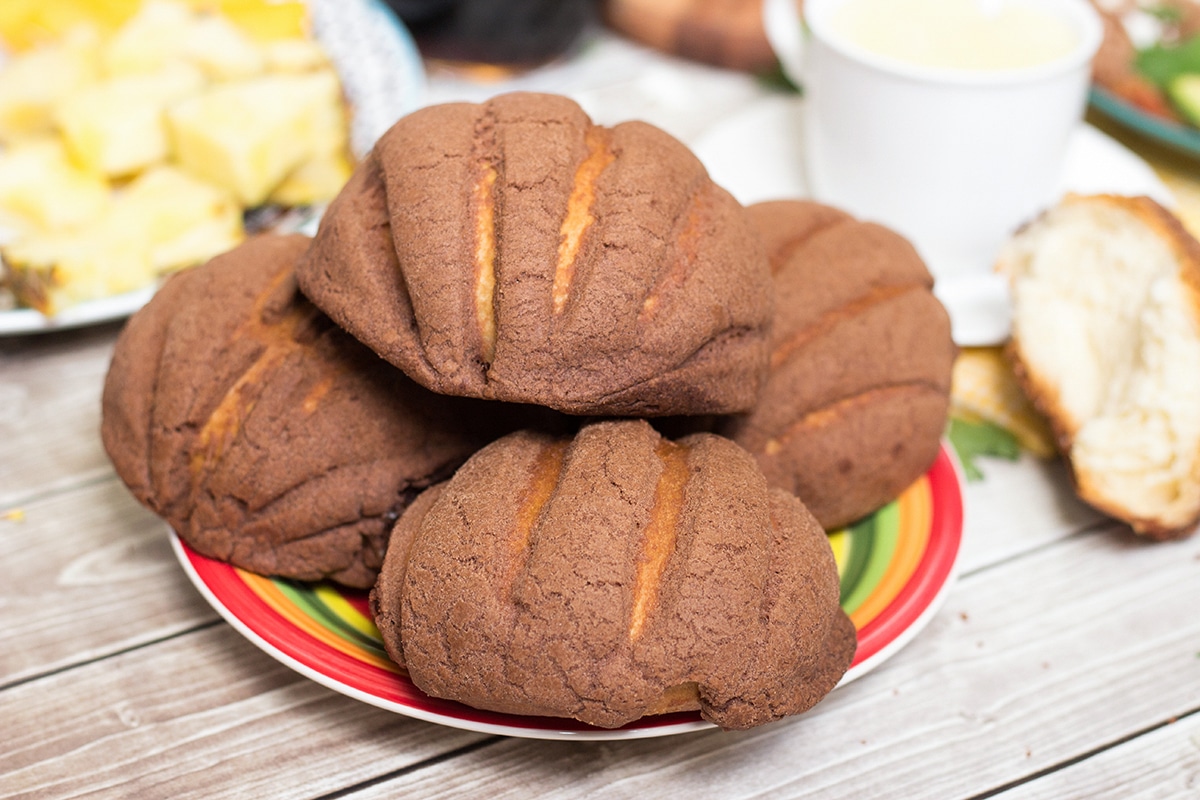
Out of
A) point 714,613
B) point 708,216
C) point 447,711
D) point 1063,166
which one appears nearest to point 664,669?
point 714,613

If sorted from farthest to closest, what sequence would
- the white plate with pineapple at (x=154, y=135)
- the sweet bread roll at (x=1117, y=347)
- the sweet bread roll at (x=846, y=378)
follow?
the white plate with pineapple at (x=154, y=135) → the sweet bread roll at (x=1117, y=347) → the sweet bread roll at (x=846, y=378)

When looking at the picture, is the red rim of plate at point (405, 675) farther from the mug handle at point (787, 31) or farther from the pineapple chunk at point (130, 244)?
the mug handle at point (787, 31)

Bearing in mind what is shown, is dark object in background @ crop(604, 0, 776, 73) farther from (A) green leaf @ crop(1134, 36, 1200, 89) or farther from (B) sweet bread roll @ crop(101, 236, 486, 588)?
(B) sweet bread roll @ crop(101, 236, 486, 588)

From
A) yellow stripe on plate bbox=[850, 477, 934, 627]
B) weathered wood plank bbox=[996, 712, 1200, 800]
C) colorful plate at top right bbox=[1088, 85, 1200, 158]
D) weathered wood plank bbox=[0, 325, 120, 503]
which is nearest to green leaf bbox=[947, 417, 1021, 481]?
yellow stripe on plate bbox=[850, 477, 934, 627]

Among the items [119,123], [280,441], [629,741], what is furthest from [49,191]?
[629,741]

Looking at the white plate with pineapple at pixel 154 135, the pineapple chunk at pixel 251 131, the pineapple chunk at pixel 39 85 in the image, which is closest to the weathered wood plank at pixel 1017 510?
the white plate with pineapple at pixel 154 135

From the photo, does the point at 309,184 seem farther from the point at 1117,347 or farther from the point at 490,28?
the point at 1117,347

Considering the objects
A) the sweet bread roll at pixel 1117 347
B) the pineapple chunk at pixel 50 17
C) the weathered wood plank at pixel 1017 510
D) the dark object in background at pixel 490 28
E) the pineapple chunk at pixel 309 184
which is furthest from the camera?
the dark object in background at pixel 490 28
